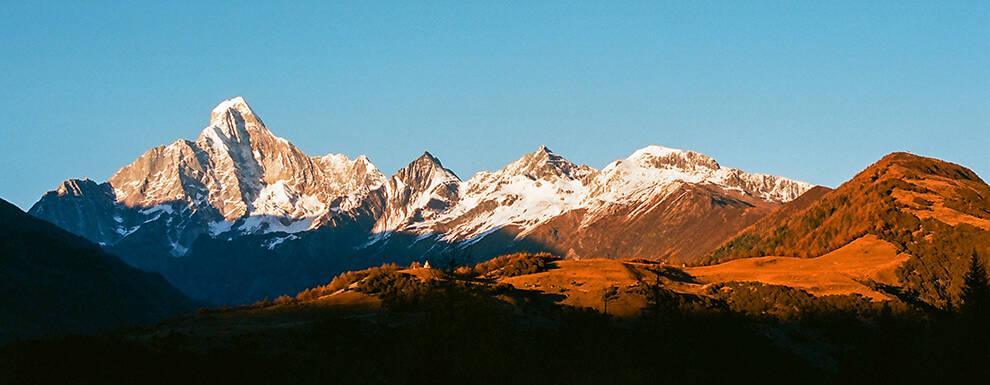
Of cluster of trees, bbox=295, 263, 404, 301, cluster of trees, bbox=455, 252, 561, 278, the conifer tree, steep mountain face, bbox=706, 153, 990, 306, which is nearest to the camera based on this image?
the conifer tree

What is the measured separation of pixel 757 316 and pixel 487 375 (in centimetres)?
7831

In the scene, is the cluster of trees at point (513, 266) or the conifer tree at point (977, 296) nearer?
the conifer tree at point (977, 296)

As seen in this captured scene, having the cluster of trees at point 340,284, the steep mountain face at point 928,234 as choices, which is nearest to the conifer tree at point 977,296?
the steep mountain face at point 928,234

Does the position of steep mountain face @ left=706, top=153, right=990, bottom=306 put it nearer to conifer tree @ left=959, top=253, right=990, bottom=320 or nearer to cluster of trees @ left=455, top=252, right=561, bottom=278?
conifer tree @ left=959, top=253, right=990, bottom=320

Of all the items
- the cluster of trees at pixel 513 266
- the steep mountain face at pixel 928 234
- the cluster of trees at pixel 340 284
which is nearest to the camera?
the cluster of trees at pixel 340 284

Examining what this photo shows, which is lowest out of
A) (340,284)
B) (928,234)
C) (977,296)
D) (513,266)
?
(977,296)

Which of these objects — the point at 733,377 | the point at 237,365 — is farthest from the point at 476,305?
the point at 733,377

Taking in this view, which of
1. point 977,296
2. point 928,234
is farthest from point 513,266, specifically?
point 977,296

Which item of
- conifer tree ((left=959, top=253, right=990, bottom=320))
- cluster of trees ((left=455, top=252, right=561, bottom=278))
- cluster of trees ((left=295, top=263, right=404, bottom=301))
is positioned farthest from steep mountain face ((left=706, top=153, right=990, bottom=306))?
cluster of trees ((left=295, top=263, right=404, bottom=301))

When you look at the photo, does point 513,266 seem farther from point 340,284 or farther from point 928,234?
point 928,234

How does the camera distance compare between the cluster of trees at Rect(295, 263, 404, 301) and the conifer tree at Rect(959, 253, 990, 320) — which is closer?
the conifer tree at Rect(959, 253, 990, 320)

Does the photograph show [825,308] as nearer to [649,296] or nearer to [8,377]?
[649,296]

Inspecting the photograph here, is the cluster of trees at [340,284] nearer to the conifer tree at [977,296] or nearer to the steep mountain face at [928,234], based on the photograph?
the conifer tree at [977,296]

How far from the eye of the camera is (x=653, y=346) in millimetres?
96000
